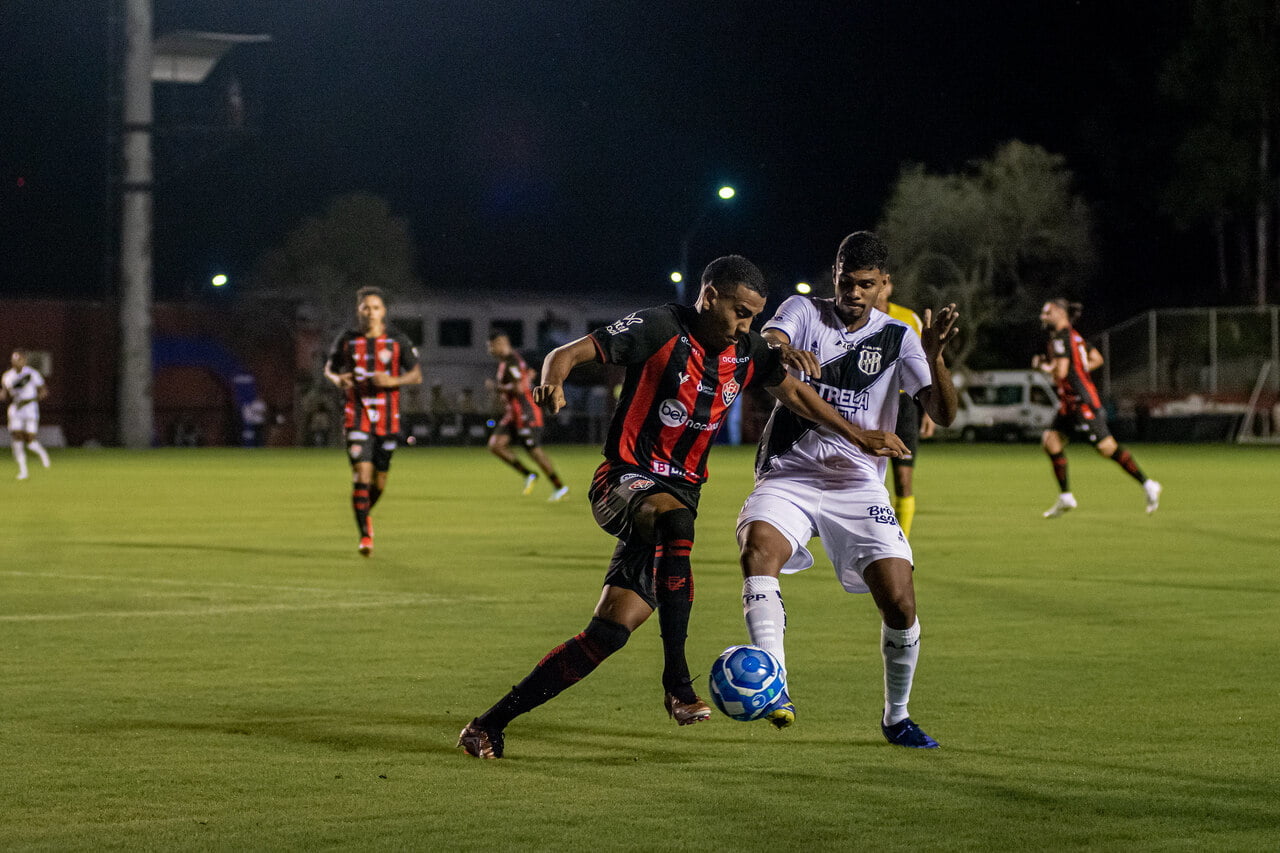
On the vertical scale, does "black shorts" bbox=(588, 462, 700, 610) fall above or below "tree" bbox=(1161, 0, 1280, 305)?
below

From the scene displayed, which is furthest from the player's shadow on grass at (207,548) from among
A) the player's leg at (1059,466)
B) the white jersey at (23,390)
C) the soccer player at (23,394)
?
the white jersey at (23,390)

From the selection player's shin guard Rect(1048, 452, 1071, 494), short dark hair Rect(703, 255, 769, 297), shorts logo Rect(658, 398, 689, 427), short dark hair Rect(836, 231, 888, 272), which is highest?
short dark hair Rect(836, 231, 888, 272)

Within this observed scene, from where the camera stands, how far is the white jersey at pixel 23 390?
3522 cm

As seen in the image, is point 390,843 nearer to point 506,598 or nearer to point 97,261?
point 506,598

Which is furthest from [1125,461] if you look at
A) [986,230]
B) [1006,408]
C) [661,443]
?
[986,230]

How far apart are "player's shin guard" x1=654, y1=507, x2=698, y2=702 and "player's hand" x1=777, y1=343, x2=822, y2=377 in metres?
0.71

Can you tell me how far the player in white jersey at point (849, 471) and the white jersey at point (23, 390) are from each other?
2992 centimetres

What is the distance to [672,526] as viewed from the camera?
270 inches

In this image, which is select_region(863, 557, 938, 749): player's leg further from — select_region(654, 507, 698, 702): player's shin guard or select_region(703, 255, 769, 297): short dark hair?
select_region(703, 255, 769, 297): short dark hair

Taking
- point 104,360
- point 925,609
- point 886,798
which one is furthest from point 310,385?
point 886,798

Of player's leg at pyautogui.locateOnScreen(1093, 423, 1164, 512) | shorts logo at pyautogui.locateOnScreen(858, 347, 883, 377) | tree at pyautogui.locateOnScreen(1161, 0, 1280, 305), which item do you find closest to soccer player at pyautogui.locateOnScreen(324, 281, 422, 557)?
player's leg at pyautogui.locateOnScreen(1093, 423, 1164, 512)

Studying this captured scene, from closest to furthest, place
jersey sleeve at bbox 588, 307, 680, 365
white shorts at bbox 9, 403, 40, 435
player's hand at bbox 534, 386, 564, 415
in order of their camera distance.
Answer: player's hand at bbox 534, 386, 564, 415 → jersey sleeve at bbox 588, 307, 680, 365 → white shorts at bbox 9, 403, 40, 435

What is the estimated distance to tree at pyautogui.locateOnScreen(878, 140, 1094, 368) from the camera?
231 feet

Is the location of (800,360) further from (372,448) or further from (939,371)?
(372,448)
